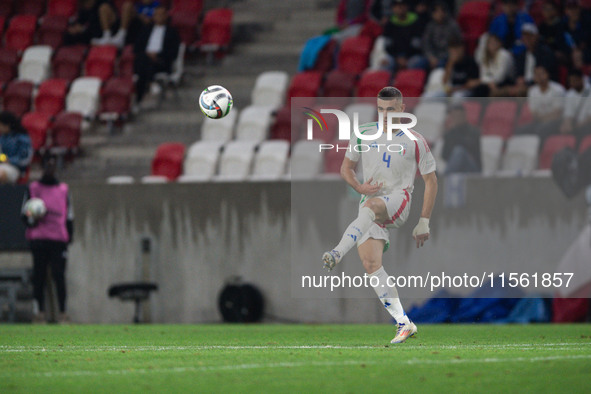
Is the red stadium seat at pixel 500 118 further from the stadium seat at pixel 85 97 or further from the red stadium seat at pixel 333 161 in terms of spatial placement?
the stadium seat at pixel 85 97

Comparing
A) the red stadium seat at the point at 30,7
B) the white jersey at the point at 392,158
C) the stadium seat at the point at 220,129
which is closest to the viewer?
the white jersey at the point at 392,158

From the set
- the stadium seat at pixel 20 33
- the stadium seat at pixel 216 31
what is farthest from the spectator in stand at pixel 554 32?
the stadium seat at pixel 20 33

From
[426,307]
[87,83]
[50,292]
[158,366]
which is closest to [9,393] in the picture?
[158,366]

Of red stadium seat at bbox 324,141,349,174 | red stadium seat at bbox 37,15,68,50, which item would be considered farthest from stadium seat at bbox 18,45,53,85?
red stadium seat at bbox 324,141,349,174

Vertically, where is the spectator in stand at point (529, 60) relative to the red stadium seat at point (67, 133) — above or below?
above

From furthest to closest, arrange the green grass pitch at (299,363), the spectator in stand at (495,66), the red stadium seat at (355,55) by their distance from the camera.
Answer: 1. the red stadium seat at (355,55)
2. the spectator in stand at (495,66)
3. the green grass pitch at (299,363)

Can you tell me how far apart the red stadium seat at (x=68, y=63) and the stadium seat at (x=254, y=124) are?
480 cm

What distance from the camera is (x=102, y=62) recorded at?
20.8 metres

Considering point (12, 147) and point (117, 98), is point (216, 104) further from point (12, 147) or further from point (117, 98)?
point (117, 98)

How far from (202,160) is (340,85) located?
99.6 inches

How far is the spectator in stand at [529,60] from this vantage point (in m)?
15.4

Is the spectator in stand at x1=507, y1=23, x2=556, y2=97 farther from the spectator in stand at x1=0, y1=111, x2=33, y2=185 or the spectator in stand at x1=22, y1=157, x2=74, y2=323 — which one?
the spectator in stand at x1=0, y1=111, x2=33, y2=185

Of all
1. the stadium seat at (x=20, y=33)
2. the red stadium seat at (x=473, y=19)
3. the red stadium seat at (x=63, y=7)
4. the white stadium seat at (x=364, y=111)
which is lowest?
the white stadium seat at (x=364, y=111)

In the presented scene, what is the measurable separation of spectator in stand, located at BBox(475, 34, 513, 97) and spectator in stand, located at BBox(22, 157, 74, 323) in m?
6.15
